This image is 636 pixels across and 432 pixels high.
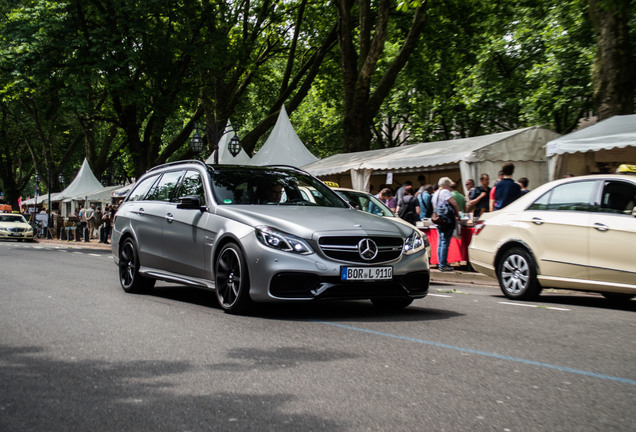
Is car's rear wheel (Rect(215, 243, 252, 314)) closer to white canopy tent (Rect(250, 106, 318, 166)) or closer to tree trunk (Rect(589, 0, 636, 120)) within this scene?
tree trunk (Rect(589, 0, 636, 120))

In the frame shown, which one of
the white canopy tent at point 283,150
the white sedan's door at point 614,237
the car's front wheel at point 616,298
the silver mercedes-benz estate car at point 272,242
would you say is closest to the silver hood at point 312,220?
the silver mercedes-benz estate car at point 272,242

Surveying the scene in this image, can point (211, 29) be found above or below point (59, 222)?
above

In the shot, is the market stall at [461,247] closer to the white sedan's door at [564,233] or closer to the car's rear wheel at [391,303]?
the white sedan's door at [564,233]

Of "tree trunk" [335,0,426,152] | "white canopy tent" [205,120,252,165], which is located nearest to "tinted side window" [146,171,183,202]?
"tree trunk" [335,0,426,152]

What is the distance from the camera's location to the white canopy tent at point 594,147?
14.0 meters

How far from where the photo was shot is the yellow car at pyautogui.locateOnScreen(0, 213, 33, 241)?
40.4 m

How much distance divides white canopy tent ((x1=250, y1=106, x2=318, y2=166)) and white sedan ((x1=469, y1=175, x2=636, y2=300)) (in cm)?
1571

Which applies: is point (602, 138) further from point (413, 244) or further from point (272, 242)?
point (272, 242)

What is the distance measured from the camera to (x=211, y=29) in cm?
2925

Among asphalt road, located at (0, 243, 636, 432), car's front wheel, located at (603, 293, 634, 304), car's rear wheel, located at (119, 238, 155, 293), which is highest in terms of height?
car's rear wheel, located at (119, 238, 155, 293)

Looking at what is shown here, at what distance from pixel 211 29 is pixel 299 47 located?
26.2 ft

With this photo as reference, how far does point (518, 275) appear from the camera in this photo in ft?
32.6

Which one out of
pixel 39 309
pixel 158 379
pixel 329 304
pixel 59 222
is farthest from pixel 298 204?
pixel 59 222

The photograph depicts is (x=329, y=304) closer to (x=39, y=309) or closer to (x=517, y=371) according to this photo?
(x=39, y=309)
